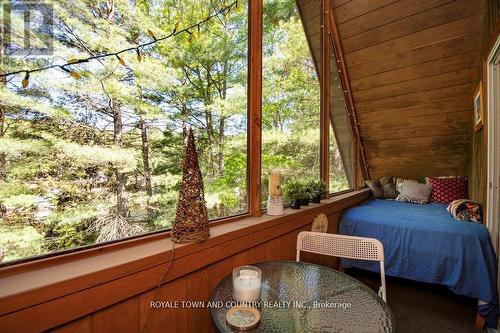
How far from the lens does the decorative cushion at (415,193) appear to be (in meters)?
3.17

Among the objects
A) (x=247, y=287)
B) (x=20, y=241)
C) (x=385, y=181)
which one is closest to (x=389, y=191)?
(x=385, y=181)

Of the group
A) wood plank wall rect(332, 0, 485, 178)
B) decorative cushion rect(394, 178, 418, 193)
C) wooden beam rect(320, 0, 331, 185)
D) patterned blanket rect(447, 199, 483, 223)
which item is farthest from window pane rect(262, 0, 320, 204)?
decorative cushion rect(394, 178, 418, 193)

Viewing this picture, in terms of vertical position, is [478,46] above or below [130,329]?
above

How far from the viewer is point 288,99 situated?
2.22 metres

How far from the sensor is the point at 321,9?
106 inches

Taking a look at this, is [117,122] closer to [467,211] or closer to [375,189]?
[467,211]

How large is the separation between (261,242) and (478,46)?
2969mm

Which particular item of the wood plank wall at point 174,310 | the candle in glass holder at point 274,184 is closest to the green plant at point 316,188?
the candle in glass holder at point 274,184

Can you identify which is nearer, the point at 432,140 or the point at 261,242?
the point at 261,242

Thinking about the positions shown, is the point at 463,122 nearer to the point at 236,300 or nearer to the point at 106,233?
Answer: the point at 236,300

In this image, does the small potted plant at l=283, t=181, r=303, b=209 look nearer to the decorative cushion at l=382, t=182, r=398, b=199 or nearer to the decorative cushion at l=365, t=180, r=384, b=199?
the decorative cushion at l=365, t=180, r=384, b=199

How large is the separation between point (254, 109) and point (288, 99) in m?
0.80

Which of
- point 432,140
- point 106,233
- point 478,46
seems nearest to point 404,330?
point 106,233

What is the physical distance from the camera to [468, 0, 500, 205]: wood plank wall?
1.80 metres
